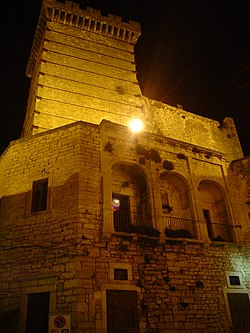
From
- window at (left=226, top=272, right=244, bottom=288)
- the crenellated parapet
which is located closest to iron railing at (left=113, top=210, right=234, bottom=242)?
window at (left=226, top=272, right=244, bottom=288)

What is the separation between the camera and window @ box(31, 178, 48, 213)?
39.4ft

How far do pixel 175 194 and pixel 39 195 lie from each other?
6.55 m

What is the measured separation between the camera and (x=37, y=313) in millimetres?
9969

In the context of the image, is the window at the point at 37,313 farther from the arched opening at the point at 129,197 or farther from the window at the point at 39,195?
the arched opening at the point at 129,197

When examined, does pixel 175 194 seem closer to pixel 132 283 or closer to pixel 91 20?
pixel 132 283

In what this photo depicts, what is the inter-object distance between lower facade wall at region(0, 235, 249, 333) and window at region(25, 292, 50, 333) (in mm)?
179

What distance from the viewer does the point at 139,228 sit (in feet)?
39.1

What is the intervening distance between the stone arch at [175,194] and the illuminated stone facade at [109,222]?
0.05 meters

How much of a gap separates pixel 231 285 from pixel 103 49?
15533mm

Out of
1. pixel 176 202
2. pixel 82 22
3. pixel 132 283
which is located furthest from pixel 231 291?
pixel 82 22

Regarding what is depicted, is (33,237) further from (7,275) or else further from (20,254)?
(7,275)

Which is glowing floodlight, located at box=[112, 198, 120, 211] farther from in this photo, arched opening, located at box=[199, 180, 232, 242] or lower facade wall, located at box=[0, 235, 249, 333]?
arched opening, located at box=[199, 180, 232, 242]

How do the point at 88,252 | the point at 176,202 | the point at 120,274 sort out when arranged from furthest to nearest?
1. the point at 176,202
2. the point at 120,274
3. the point at 88,252

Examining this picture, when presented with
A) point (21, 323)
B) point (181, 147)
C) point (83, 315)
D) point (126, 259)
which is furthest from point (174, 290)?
point (181, 147)
